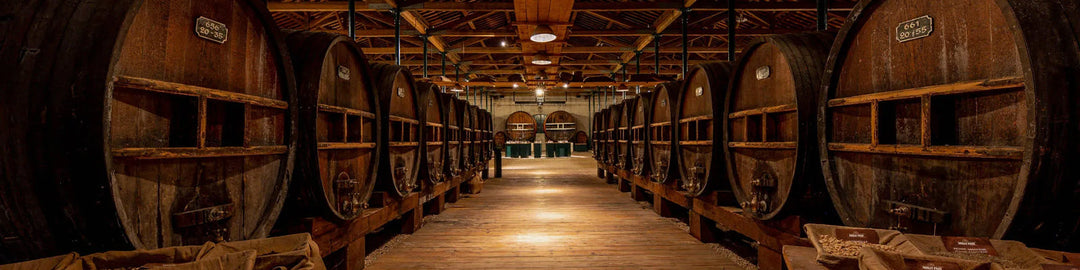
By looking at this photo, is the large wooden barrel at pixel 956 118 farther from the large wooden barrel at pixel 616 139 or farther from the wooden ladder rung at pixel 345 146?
the large wooden barrel at pixel 616 139

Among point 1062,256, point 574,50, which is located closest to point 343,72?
point 1062,256

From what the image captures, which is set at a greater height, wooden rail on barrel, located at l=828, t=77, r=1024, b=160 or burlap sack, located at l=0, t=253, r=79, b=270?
wooden rail on barrel, located at l=828, t=77, r=1024, b=160

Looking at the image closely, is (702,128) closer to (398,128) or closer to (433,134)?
(398,128)

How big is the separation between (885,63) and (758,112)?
108 centimetres

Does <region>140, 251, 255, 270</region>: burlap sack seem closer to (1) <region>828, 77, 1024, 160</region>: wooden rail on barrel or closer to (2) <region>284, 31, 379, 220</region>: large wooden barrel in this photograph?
(2) <region>284, 31, 379, 220</region>: large wooden barrel

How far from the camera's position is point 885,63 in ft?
7.23

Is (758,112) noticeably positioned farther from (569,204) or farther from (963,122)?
(569,204)

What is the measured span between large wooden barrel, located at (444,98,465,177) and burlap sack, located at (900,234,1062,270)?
201 inches

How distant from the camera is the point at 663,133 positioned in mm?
5453

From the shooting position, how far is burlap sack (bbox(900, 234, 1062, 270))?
4.72ft

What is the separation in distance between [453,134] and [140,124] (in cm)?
515

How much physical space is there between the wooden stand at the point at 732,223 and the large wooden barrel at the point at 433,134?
9.07 feet

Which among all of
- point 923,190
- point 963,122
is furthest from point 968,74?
point 923,190

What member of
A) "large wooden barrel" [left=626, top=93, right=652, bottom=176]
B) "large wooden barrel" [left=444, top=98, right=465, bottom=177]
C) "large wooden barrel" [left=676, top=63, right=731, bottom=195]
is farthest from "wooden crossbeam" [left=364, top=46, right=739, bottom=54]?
"large wooden barrel" [left=676, top=63, right=731, bottom=195]
